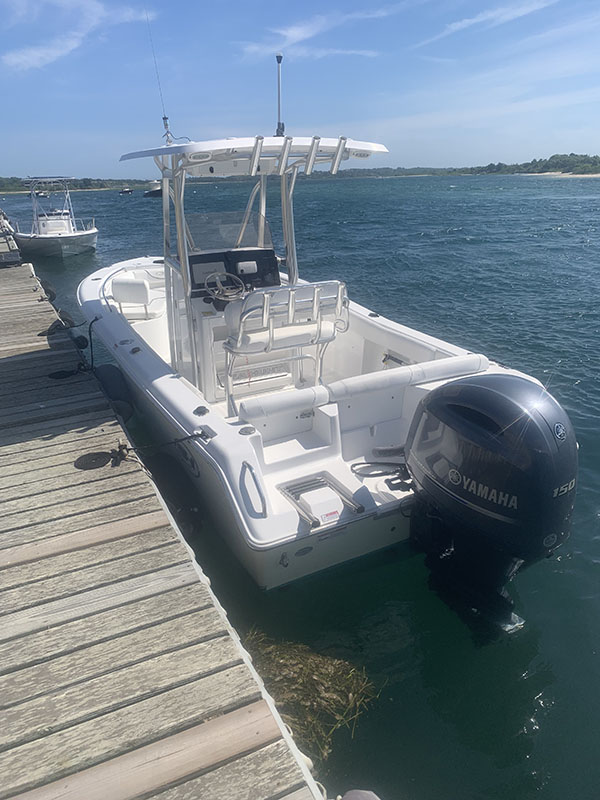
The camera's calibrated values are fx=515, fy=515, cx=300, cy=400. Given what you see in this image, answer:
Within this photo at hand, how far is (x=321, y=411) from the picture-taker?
4.14m

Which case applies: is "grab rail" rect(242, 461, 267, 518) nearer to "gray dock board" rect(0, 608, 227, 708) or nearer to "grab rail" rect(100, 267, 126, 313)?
"gray dock board" rect(0, 608, 227, 708)

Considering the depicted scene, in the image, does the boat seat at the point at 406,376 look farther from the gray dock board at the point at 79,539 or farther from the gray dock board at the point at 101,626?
the gray dock board at the point at 101,626

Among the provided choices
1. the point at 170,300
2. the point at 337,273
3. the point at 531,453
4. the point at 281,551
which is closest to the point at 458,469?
the point at 531,453

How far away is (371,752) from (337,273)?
15360 millimetres

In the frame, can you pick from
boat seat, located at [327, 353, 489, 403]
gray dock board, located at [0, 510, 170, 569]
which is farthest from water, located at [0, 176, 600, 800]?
boat seat, located at [327, 353, 489, 403]

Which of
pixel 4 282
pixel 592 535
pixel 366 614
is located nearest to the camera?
pixel 366 614

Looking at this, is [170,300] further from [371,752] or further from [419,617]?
[371,752]

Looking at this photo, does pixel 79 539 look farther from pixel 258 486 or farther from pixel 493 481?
pixel 493 481

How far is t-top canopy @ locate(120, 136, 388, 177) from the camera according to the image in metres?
3.97

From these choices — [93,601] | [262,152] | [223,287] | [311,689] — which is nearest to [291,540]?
[311,689]

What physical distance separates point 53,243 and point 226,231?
16.8 m

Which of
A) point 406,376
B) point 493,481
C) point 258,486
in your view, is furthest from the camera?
point 406,376

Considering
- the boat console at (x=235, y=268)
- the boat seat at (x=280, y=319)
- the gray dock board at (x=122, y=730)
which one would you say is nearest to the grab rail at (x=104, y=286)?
the boat console at (x=235, y=268)

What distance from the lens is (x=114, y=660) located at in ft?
7.99
